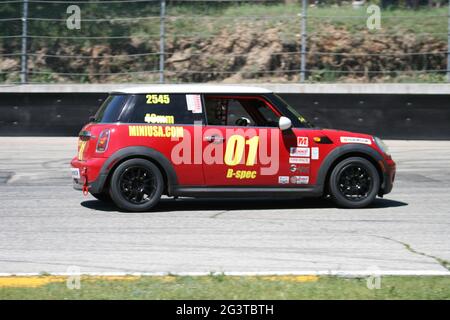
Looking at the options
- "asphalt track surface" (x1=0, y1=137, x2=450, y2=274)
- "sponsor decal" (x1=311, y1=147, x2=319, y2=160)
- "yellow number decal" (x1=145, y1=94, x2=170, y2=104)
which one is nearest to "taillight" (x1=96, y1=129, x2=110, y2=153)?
"yellow number decal" (x1=145, y1=94, x2=170, y2=104)

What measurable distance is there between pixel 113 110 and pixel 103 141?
1.36ft

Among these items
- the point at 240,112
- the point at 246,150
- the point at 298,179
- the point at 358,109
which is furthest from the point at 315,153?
the point at 358,109

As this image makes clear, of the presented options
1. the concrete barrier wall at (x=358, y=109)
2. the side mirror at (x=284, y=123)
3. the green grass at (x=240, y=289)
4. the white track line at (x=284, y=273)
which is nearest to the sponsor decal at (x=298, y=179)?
the side mirror at (x=284, y=123)

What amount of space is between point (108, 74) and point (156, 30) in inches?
55.9

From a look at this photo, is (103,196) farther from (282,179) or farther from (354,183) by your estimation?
(354,183)

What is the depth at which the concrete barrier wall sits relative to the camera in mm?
16953

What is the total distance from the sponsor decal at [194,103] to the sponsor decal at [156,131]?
29cm

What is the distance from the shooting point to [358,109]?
17016 millimetres

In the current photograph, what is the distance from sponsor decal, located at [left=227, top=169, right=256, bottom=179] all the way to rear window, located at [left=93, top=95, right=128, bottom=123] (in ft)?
4.77

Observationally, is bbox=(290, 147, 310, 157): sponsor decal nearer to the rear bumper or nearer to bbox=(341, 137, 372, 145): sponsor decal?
bbox=(341, 137, 372, 145): sponsor decal
